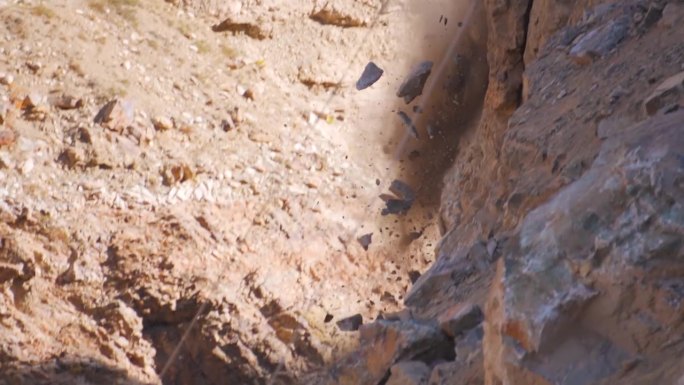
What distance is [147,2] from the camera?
31.0 ft

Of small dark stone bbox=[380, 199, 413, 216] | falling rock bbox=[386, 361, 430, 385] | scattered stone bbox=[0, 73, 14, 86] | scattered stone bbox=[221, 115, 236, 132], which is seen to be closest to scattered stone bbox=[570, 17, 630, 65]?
falling rock bbox=[386, 361, 430, 385]

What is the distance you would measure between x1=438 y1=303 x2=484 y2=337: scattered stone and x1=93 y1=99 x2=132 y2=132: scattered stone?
4720 mm

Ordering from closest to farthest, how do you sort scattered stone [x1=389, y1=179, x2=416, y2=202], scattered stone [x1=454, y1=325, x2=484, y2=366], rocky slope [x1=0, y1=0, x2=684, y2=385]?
rocky slope [x1=0, y1=0, x2=684, y2=385]
scattered stone [x1=454, y1=325, x2=484, y2=366]
scattered stone [x1=389, y1=179, x2=416, y2=202]

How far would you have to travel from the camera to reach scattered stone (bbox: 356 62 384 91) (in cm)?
975

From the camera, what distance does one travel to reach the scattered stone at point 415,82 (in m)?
9.69

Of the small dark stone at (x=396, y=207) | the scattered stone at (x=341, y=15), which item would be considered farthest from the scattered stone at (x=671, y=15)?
the scattered stone at (x=341, y=15)

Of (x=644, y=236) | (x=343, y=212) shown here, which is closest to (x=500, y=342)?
(x=644, y=236)

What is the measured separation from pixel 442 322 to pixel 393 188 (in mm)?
4819

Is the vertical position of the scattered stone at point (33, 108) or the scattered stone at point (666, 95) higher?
the scattered stone at point (33, 108)

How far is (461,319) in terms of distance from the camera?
423cm

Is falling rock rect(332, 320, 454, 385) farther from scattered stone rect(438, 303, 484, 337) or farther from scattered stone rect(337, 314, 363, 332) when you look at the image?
scattered stone rect(337, 314, 363, 332)

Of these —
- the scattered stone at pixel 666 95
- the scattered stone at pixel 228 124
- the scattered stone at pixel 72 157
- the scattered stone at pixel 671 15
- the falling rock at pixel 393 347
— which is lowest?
the falling rock at pixel 393 347

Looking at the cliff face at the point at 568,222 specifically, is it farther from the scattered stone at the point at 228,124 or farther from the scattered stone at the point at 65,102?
the scattered stone at the point at 65,102

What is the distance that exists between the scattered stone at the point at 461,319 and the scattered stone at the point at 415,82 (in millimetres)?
5500
